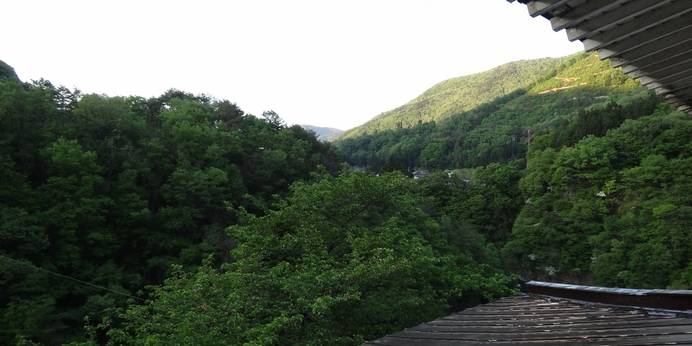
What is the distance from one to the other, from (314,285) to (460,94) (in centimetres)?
12826

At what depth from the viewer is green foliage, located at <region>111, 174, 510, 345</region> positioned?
8.75m

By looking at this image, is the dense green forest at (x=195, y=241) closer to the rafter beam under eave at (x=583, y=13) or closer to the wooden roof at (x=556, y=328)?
the wooden roof at (x=556, y=328)

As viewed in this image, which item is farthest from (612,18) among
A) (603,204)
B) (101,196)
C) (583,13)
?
(603,204)

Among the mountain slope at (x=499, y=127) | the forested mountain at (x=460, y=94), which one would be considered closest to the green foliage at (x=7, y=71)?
the mountain slope at (x=499, y=127)

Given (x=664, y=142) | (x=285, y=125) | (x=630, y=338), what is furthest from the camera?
(x=285, y=125)

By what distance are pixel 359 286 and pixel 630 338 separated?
7413 mm

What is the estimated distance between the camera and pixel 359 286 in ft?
32.6

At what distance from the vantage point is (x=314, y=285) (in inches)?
370

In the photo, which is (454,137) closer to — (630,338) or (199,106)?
(199,106)

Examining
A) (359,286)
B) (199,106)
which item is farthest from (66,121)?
(359,286)

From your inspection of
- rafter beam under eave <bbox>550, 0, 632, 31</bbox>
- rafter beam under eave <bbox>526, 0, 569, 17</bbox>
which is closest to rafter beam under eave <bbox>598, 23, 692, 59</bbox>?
rafter beam under eave <bbox>550, 0, 632, 31</bbox>

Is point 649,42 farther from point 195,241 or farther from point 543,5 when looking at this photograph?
point 195,241

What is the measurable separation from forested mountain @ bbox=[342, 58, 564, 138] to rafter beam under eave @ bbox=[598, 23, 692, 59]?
107 m

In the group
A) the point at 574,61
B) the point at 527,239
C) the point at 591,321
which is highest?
the point at 574,61
